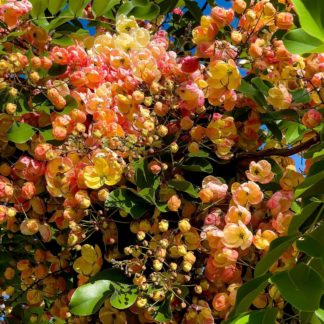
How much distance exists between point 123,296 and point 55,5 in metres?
0.53

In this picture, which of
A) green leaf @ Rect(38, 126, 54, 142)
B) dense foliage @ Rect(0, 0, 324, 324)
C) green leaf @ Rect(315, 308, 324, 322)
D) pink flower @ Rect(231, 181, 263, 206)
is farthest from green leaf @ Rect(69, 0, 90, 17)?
green leaf @ Rect(315, 308, 324, 322)

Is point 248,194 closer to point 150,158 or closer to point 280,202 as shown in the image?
point 280,202

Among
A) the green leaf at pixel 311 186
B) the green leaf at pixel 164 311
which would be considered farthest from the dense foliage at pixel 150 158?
the green leaf at pixel 311 186

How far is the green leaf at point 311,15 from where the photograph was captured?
71 cm

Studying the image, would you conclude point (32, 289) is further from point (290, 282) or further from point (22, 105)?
point (290, 282)

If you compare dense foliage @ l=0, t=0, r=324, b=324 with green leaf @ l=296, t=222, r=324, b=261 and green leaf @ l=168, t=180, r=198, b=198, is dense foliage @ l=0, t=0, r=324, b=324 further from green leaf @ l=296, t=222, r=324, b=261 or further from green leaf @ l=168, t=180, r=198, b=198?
green leaf @ l=296, t=222, r=324, b=261

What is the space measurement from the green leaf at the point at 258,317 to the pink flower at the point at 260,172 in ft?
0.98

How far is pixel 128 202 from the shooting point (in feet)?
3.31

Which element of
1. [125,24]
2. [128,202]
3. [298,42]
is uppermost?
[298,42]

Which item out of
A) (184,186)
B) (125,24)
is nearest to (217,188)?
(184,186)

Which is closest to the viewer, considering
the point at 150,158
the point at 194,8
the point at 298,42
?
the point at 298,42

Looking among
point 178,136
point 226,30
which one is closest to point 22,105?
point 178,136

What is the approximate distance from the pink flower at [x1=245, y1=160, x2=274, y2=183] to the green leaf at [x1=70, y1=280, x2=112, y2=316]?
27 centimetres

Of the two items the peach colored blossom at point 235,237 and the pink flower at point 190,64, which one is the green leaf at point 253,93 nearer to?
the pink flower at point 190,64
